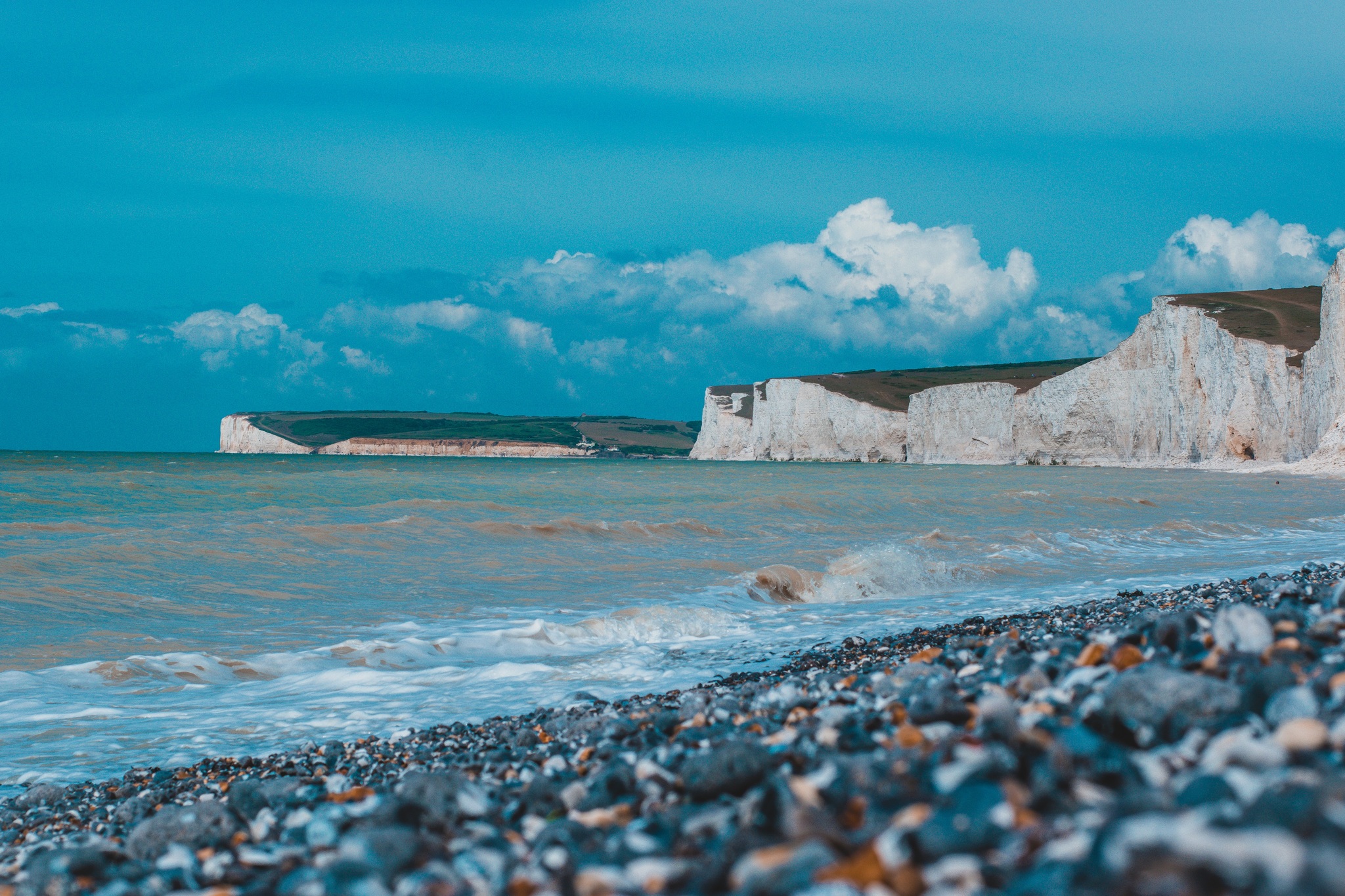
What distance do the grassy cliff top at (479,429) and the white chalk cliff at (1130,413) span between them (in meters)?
44.5

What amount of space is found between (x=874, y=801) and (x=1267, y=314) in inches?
2644

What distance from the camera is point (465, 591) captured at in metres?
10.6

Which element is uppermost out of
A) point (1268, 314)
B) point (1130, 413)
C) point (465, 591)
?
point (1268, 314)

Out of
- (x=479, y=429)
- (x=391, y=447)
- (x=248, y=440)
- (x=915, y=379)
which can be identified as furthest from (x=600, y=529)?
(x=248, y=440)

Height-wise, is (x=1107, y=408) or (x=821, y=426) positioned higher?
(x=1107, y=408)

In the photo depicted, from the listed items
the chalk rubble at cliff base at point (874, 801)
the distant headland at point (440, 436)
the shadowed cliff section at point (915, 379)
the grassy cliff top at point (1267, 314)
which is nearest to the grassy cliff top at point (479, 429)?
the distant headland at point (440, 436)

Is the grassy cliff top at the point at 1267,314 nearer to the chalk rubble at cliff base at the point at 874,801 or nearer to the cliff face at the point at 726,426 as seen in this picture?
the cliff face at the point at 726,426

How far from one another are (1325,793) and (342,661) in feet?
23.2

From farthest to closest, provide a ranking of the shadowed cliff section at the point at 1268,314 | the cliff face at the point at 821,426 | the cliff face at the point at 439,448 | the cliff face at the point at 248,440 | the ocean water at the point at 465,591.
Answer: the cliff face at the point at 248,440, the cliff face at the point at 439,448, the cliff face at the point at 821,426, the shadowed cliff section at the point at 1268,314, the ocean water at the point at 465,591

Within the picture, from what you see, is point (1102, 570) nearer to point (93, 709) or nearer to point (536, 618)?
point (536, 618)

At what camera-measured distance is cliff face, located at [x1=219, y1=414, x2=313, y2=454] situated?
133250mm

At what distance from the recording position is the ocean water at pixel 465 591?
19.9 feet

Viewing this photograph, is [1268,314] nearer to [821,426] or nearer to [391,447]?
→ [821,426]

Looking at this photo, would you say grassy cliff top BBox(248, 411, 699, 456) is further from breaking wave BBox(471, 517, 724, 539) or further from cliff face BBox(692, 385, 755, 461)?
breaking wave BBox(471, 517, 724, 539)
